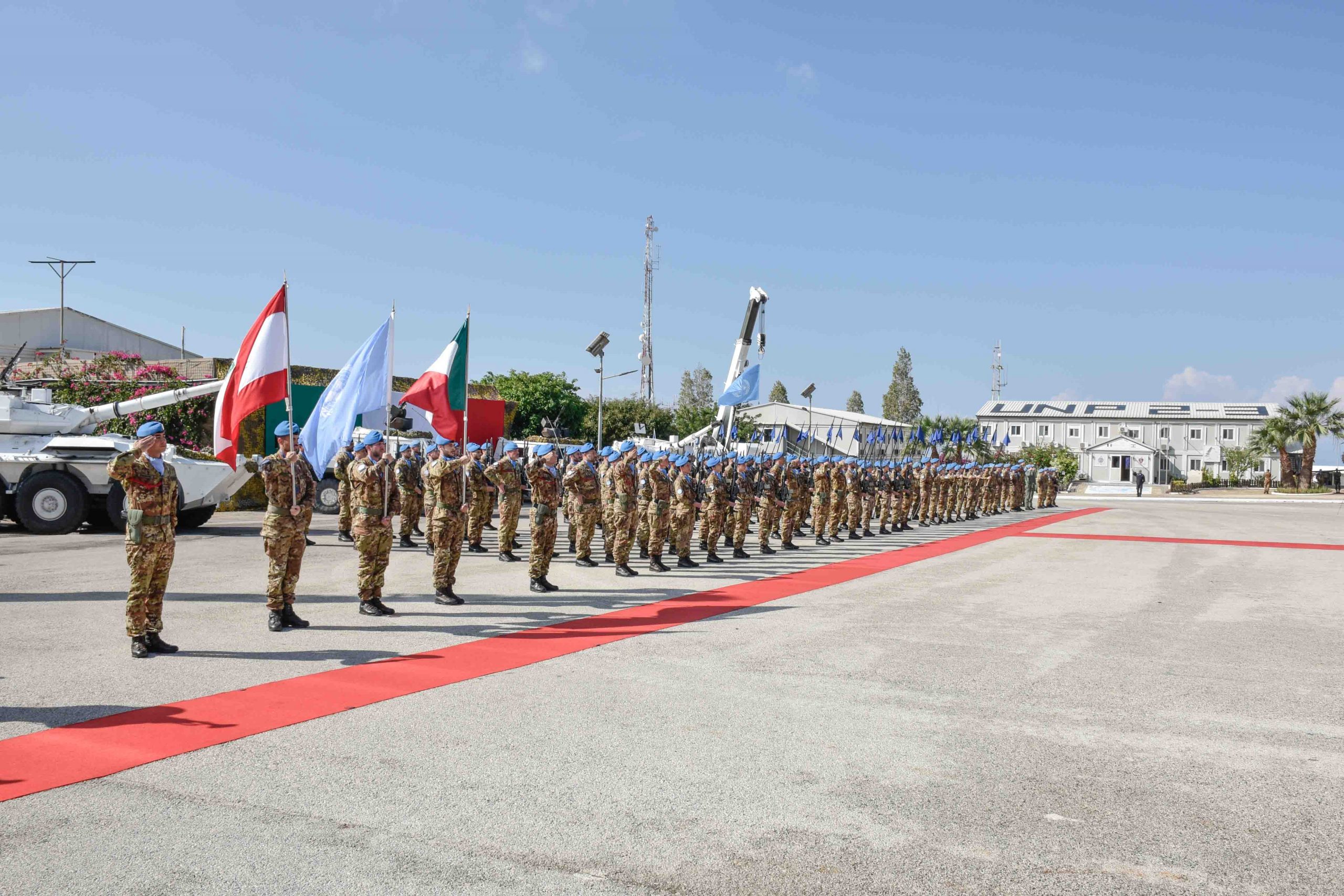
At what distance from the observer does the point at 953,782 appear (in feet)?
14.5

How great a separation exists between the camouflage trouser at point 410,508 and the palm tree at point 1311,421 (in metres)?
54.3

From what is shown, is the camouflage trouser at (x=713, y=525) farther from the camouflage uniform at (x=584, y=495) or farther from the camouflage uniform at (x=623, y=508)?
the camouflage uniform at (x=623, y=508)

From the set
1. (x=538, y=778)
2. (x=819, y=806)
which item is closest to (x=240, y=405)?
(x=538, y=778)

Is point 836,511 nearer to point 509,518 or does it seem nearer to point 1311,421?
point 509,518

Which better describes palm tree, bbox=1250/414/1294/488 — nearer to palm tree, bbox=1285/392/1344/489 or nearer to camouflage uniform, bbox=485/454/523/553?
palm tree, bbox=1285/392/1344/489

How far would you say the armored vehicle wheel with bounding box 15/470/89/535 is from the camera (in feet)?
51.5

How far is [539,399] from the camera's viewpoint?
4425 cm

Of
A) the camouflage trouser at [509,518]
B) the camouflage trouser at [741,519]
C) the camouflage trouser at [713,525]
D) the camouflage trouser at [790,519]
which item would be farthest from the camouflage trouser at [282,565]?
the camouflage trouser at [790,519]

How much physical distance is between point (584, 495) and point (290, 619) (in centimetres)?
455

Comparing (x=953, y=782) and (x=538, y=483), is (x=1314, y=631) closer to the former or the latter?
(x=953, y=782)

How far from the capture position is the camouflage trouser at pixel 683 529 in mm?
13109

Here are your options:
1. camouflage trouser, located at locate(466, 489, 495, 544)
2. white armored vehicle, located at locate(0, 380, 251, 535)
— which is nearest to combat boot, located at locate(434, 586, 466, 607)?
camouflage trouser, located at locate(466, 489, 495, 544)

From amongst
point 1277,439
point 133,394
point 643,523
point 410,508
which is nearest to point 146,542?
point 410,508

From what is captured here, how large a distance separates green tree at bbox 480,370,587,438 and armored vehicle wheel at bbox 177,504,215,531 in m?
26.3
